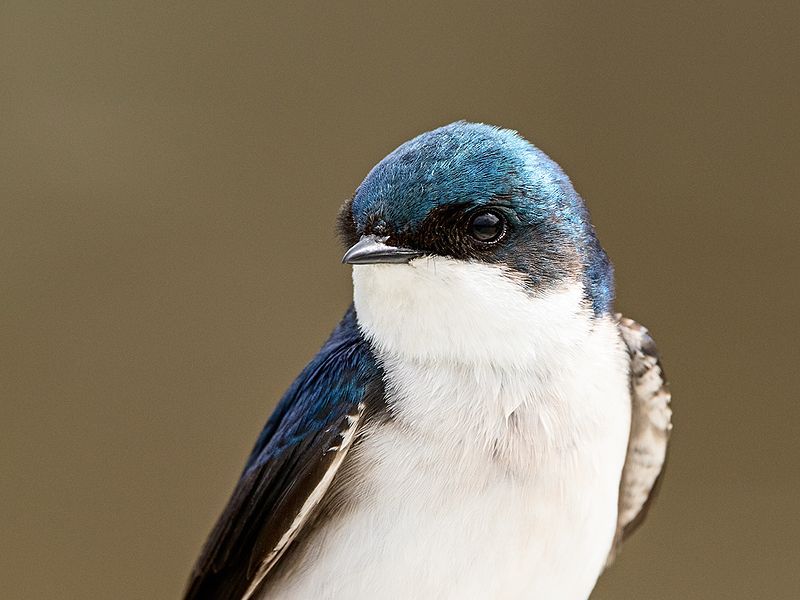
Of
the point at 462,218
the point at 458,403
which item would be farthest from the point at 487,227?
the point at 458,403

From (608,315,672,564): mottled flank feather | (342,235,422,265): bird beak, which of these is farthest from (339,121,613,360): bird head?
(608,315,672,564): mottled flank feather

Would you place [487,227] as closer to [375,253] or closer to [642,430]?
[375,253]

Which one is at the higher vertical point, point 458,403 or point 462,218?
point 462,218

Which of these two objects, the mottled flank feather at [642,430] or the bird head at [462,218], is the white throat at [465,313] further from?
the mottled flank feather at [642,430]

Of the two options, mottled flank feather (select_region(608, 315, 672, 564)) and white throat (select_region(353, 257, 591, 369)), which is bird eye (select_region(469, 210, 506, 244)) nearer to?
white throat (select_region(353, 257, 591, 369))

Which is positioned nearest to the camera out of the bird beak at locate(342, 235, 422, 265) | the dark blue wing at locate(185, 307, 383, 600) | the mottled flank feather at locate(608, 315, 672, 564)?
the bird beak at locate(342, 235, 422, 265)

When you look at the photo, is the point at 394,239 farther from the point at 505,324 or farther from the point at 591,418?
the point at 591,418

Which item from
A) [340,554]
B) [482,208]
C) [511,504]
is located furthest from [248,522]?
[482,208]

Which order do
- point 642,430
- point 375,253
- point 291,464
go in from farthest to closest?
1. point 642,430
2. point 291,464
3. point 375,253
